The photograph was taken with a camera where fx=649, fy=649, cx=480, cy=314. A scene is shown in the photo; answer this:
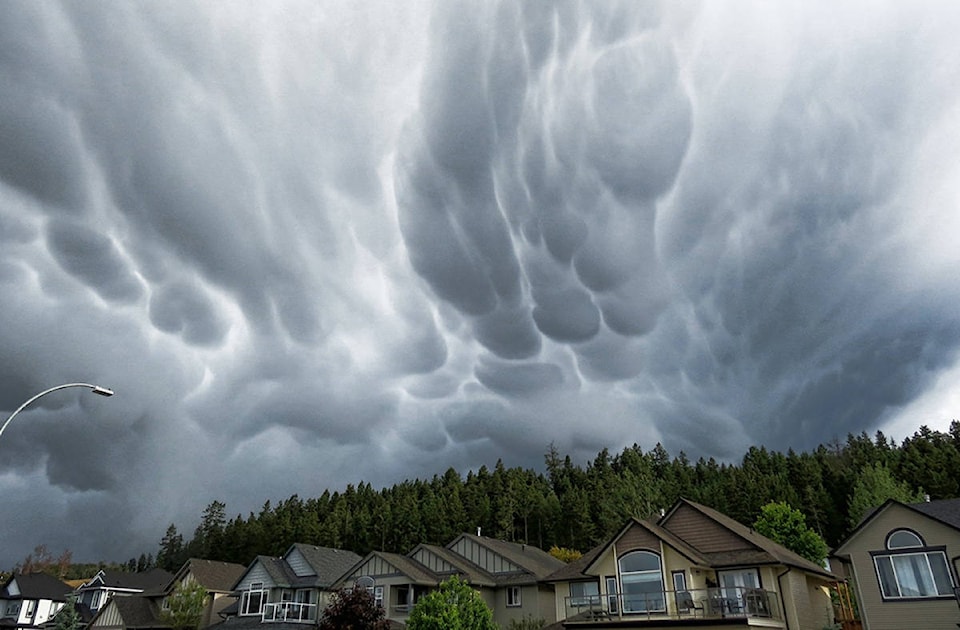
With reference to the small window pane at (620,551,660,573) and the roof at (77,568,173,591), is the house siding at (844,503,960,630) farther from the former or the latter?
the roof at (77,568,173,591)

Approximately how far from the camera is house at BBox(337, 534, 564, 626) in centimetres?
4694

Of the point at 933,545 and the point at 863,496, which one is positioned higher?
the point at 863,496

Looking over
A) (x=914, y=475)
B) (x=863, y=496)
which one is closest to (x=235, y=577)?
(x=863, y=496)

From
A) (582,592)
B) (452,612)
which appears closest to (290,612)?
(452,612)

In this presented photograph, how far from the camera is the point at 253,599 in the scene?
54062mm

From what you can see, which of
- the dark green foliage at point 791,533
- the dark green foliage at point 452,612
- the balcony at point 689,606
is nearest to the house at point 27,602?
the dark green foliage at point 452,612

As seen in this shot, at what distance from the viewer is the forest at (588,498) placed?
79.1 metres

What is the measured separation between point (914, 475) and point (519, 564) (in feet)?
191

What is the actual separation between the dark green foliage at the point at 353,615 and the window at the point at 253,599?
78.3ft

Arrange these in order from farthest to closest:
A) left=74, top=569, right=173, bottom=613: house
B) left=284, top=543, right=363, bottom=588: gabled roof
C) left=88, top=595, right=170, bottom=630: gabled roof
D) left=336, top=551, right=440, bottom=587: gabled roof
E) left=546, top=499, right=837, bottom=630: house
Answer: left=74, top=569, right=173, bottom=613: house
left=88, top=595, right=170, bottom=630: gabled roof
left=284, top=543, right=363, bottom=588: gabled roof
left=336, top=551, right=440, bottom=587: gabled roof
left=546, top=499, right=837, bottom=630: house

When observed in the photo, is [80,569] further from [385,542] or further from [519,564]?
[519,564]

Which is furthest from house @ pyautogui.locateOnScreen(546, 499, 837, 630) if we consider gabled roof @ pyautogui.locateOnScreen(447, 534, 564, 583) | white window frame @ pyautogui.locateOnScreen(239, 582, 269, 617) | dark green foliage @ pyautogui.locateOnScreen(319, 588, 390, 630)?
white window frame @ pyautogui.locateOnScreen(239, 582, 269, 617)

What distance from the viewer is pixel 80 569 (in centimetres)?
18000

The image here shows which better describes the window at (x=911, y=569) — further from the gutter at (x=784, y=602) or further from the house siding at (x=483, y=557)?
the house siding at (x=483, y=557)
